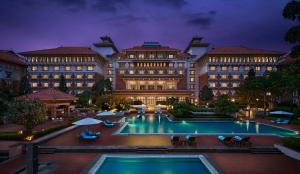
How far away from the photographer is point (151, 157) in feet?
52.5

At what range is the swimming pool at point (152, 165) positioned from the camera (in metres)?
13.5

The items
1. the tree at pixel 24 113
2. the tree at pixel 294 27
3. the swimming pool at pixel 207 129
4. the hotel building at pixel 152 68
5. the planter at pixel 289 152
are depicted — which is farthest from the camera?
the hotel building at pixel 152 68

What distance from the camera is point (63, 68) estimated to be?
71188mm

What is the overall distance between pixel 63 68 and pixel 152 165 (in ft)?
210

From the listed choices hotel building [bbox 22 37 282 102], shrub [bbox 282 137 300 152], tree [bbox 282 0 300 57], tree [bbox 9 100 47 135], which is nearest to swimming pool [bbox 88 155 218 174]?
shrub [bbox 282 137 300 152]

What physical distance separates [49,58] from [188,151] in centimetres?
6576

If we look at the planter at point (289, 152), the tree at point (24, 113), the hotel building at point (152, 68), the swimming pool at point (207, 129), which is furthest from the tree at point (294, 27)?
the hotel building at point (152, 68)

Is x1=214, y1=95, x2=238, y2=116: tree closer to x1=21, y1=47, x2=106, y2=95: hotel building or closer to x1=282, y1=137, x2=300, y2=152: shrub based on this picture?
x1=282, y1=137, x2=300, y2=152: shrub

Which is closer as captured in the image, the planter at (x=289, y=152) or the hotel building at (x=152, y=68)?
the planter at (x=289, y=152)

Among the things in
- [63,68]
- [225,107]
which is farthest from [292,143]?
[63,68]

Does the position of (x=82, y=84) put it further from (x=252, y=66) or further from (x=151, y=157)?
(x=151, y=157)

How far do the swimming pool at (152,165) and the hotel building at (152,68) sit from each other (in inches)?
2291

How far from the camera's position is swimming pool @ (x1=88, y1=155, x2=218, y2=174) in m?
13.5

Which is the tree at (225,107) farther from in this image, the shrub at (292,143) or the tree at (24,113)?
the tree at (24,113)
